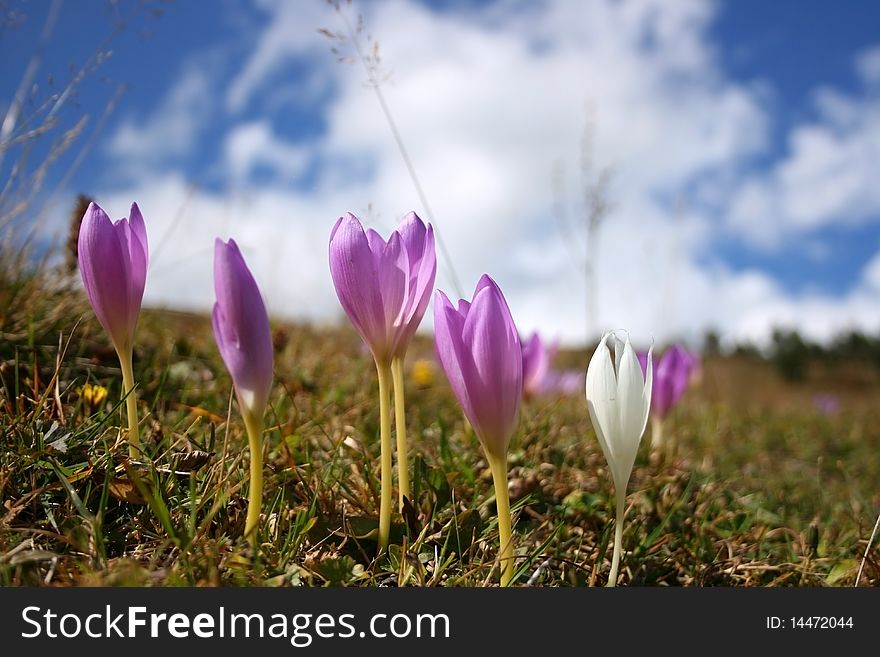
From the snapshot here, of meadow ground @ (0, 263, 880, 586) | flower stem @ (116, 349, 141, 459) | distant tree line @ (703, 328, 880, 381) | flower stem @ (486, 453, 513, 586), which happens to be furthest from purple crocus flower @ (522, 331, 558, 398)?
distant tree line @ (703, 328, 880, 381)

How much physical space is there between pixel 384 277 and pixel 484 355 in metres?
0.26

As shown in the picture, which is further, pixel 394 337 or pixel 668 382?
pixel 668 382

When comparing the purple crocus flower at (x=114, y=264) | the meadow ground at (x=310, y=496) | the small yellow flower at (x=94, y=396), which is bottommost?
the meadow ground at (x=310, y=496)

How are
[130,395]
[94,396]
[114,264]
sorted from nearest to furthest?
[114,264] → [130,395] → [94,396]

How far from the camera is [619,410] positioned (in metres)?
1.30

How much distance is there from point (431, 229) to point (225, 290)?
1.33ft

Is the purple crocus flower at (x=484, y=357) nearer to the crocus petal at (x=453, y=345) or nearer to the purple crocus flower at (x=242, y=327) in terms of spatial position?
the crocus petal at (x=453, y=345)

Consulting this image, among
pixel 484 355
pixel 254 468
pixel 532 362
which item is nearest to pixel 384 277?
pixel 484 355

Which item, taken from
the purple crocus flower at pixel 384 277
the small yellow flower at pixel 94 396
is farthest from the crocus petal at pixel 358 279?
the small yellow flower at pixel 94 396

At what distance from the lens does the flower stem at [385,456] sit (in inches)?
52.3

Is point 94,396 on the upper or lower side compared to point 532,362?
lower

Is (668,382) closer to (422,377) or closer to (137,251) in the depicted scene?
(422,377)

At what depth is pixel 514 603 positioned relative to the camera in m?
1.16

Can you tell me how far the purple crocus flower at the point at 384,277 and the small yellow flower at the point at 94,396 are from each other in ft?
3.20
